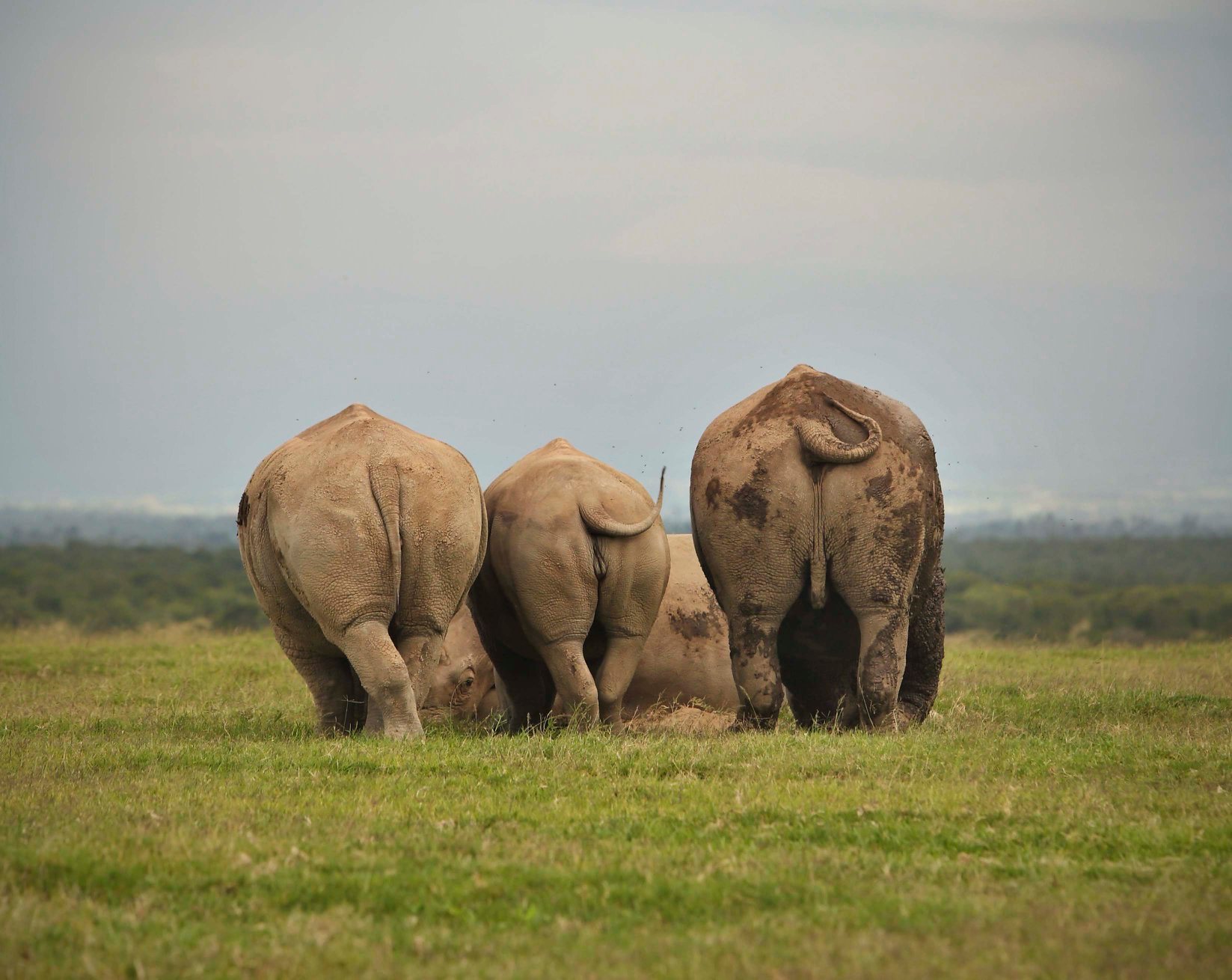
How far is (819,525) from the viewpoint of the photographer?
9570 mm

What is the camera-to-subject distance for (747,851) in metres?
5.97

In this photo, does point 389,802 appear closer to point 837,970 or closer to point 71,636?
point 837,970

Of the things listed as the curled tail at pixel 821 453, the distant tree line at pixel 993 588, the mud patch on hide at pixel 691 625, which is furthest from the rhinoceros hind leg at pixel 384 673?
the distant tree line at pixel 993 588

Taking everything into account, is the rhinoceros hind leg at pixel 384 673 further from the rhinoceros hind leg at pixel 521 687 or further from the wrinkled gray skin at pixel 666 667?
the wrinkled gray skin at pixel 666 667

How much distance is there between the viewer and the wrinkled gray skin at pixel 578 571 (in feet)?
32.1

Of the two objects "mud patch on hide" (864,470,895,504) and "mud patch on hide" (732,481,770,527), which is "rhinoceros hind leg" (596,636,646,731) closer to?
"mud patch on hide" (732,481,770,527)

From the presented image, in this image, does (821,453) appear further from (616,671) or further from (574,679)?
(574,679)

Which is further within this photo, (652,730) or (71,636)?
(71,636)

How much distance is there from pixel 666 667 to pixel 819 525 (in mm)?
2312

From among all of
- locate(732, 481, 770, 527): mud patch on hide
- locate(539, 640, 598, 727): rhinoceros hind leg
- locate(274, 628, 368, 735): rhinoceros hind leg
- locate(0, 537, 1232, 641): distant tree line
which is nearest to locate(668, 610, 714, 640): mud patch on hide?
locate(539, 640, 598, 727): rhinoceros hind leg

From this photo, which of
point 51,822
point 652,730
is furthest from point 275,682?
point 51,822

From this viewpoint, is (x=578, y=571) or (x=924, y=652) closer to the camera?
(x=578, y=571)

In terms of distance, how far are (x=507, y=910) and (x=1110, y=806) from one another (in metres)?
3.05

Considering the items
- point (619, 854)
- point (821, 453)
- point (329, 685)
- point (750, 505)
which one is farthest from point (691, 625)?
point (619, 854)
